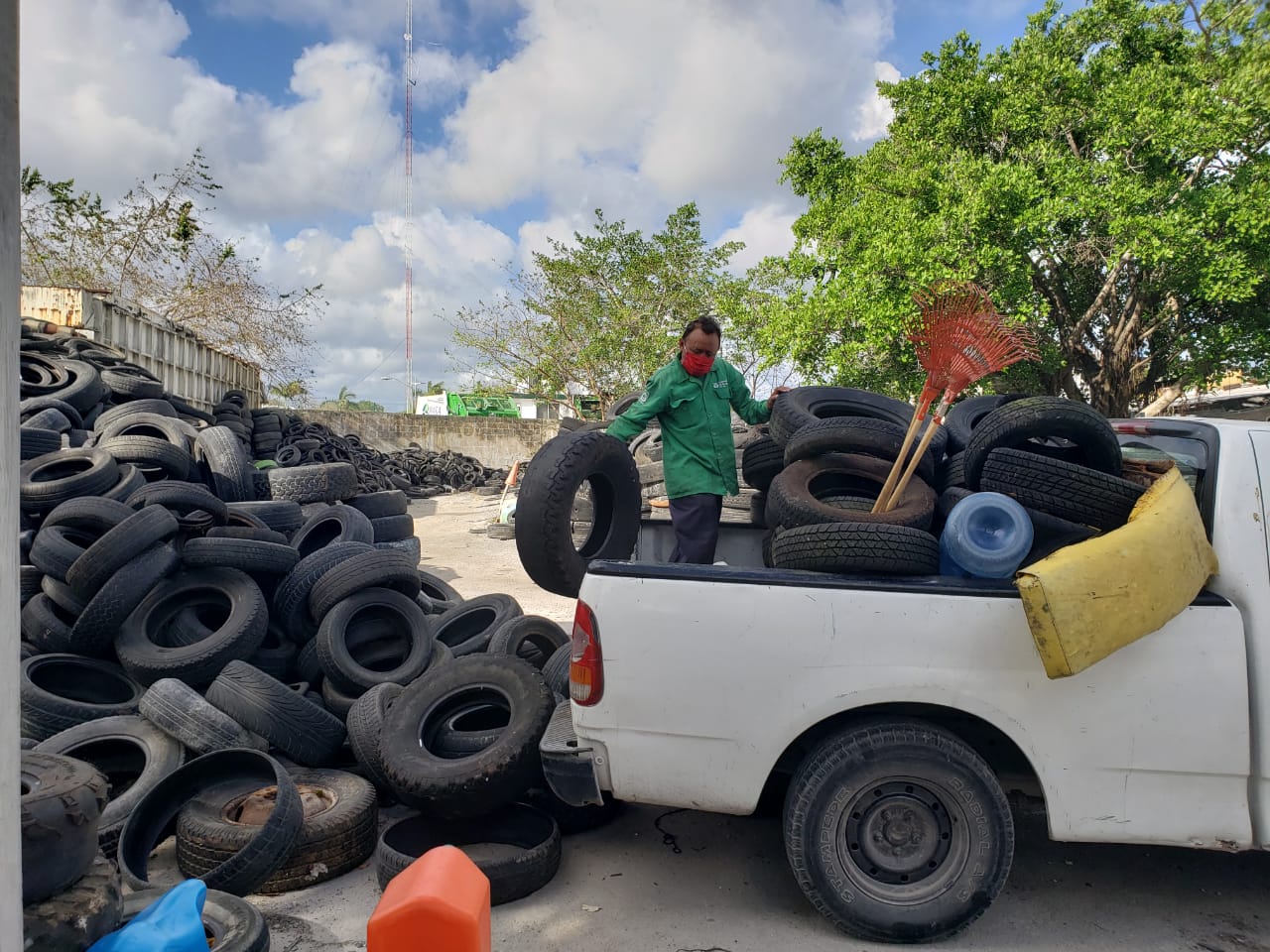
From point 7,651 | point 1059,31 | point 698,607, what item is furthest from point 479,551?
point 1059,31

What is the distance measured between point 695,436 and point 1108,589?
2.57m

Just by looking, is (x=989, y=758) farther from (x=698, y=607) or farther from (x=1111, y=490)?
(x=698, y=607)

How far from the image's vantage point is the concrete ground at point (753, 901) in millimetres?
3227

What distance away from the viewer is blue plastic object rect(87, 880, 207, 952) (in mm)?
2264

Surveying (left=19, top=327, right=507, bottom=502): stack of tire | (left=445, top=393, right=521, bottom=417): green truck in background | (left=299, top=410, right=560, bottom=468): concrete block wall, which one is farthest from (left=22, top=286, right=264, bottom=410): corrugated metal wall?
(left=445, top=393, right=521, bottom=417): green truck in background

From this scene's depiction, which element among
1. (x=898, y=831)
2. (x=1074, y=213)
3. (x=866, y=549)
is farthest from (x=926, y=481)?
(x=1074, y=213)

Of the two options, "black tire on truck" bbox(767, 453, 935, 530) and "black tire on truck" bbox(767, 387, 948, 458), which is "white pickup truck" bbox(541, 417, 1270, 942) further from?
"black tire on truck" bbox(767, 387, 948, 458)

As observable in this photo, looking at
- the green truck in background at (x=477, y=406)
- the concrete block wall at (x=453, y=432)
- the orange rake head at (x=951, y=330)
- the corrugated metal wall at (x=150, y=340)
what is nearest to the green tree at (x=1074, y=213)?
the orange rake head at (x=951, y=330)

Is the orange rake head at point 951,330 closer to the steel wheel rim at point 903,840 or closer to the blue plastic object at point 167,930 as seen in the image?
the steel wheel rim at point 903,840

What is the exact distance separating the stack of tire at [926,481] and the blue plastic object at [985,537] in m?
0.08

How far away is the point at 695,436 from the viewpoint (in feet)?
16.6

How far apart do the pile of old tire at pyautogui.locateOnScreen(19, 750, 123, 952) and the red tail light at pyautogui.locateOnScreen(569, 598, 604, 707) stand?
1.62 metres

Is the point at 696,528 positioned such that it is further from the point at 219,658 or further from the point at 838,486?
the point at 219,658

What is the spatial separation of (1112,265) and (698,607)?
13.2 metres
